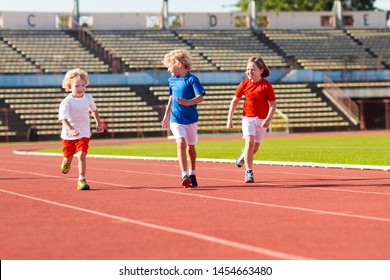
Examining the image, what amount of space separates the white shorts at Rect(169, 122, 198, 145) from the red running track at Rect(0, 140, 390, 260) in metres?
0.74

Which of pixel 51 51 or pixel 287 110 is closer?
pixel 287 110

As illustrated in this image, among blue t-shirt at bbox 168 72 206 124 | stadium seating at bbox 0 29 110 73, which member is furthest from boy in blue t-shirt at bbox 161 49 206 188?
stadium seating at bbox 0 29 110 73

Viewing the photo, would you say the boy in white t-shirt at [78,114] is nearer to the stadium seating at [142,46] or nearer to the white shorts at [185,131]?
the white shorts at [185,131]

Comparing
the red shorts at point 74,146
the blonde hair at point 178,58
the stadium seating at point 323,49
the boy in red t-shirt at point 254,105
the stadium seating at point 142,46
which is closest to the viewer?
the blonde hair at point 178,58

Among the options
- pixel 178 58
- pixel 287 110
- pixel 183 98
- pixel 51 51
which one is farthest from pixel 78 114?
pixel 51 51

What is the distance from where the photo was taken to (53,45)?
63.4m

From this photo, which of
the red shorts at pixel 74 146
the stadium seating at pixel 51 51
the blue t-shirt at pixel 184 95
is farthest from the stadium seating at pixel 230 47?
the blue t-shirt at pixel 184 95

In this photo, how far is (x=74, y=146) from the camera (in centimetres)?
1496

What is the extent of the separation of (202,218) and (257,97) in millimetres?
5731

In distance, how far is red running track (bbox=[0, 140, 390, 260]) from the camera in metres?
Result: 7.41

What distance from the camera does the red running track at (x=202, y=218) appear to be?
741 cm

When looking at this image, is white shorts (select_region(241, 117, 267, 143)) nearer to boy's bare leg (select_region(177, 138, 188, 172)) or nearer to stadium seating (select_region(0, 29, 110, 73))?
boy's bare leg (select_region(177, 138, 188, 172))

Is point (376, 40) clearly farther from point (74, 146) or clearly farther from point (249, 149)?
point (74, 146)

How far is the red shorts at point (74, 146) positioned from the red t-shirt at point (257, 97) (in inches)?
97.3
